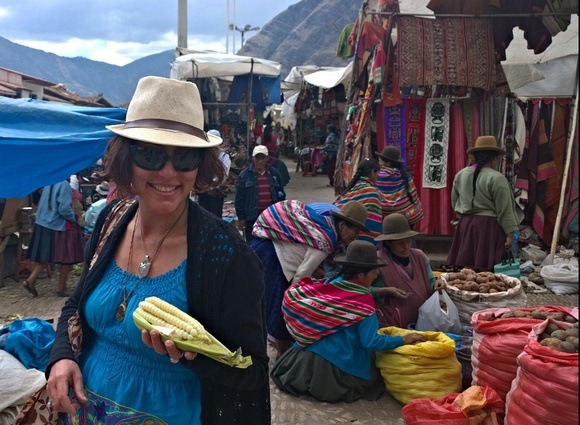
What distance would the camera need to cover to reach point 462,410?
3.34 metres

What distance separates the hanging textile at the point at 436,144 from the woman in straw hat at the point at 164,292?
19.7ft

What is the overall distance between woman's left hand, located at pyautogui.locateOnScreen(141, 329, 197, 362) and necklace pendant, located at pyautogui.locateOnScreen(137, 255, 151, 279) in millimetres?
307

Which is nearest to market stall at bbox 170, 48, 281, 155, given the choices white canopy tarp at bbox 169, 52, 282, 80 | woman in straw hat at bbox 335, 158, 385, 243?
white canopy tarp at bbox 169, 52, 282, 80

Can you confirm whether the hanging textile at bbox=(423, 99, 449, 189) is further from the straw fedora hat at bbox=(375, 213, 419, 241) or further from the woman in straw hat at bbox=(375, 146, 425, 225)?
the straw fedora hat at bbox=(375, 213, 419, 241)

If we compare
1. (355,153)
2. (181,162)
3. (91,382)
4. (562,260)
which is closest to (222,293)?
(181,162)

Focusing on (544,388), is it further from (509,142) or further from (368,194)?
(509,142)

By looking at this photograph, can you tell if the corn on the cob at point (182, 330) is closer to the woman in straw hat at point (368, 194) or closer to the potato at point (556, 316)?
the potato at point (556, 316)

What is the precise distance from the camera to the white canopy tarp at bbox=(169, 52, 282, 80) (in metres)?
11.0

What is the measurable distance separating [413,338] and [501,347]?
82cm

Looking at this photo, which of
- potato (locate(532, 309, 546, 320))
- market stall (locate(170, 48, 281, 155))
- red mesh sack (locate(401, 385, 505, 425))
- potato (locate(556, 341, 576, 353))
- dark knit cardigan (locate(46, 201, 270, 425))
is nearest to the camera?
dark knit cardigan (locate(46, 201, 270, 425))

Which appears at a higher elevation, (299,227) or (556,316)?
(299,227)

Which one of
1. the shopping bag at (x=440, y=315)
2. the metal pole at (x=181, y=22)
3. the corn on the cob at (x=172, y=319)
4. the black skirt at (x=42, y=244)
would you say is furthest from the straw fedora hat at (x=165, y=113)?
the metal pole at (x=181, y=22)

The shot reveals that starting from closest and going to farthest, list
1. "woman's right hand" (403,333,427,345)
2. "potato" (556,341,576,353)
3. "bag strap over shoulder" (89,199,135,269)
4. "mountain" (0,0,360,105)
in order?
"bag strap over shoulder" (89,199,135,269), "potato" (556,341,576,353), "woman's right hand" (403,333,427,345), "mountain" (0,0,360,105)

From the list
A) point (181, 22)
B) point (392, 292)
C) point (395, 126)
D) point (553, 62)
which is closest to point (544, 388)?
point (392, 292)
